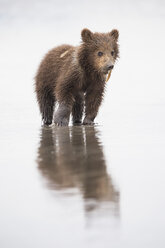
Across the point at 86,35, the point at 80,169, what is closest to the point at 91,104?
the point at 86,35

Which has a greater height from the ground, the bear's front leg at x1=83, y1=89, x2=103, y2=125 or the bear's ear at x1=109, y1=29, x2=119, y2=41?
the bear's ear at x1=109, y1=29, x2=119, y2=41

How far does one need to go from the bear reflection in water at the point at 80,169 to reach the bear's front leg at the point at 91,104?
368 cm

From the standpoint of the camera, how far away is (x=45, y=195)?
3.62m

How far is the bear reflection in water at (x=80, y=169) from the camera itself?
3596 mm

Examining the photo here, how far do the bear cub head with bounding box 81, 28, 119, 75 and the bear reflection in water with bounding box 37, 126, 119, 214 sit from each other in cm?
342

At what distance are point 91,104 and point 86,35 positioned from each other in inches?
56.8

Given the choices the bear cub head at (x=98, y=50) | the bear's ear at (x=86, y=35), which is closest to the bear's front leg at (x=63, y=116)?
the bear cub head at (x=98, y=50)

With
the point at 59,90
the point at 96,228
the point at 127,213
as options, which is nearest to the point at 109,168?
the point at 127,213

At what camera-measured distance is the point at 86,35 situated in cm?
1088

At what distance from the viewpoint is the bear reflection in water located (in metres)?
3.60

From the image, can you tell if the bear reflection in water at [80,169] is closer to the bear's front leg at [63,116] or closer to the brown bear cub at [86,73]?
the bear's front leg at [63,116]

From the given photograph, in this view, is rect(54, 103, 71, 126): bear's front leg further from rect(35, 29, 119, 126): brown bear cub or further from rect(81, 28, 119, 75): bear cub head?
rect(81, 28, 119, 75): bear cub head

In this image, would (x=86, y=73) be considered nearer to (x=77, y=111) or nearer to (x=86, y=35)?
(x=86, y=35)

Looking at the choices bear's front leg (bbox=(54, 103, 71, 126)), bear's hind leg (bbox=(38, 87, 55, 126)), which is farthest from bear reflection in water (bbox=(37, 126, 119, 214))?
bear's hind leg (bbox=(38, 87, 55, 126))
